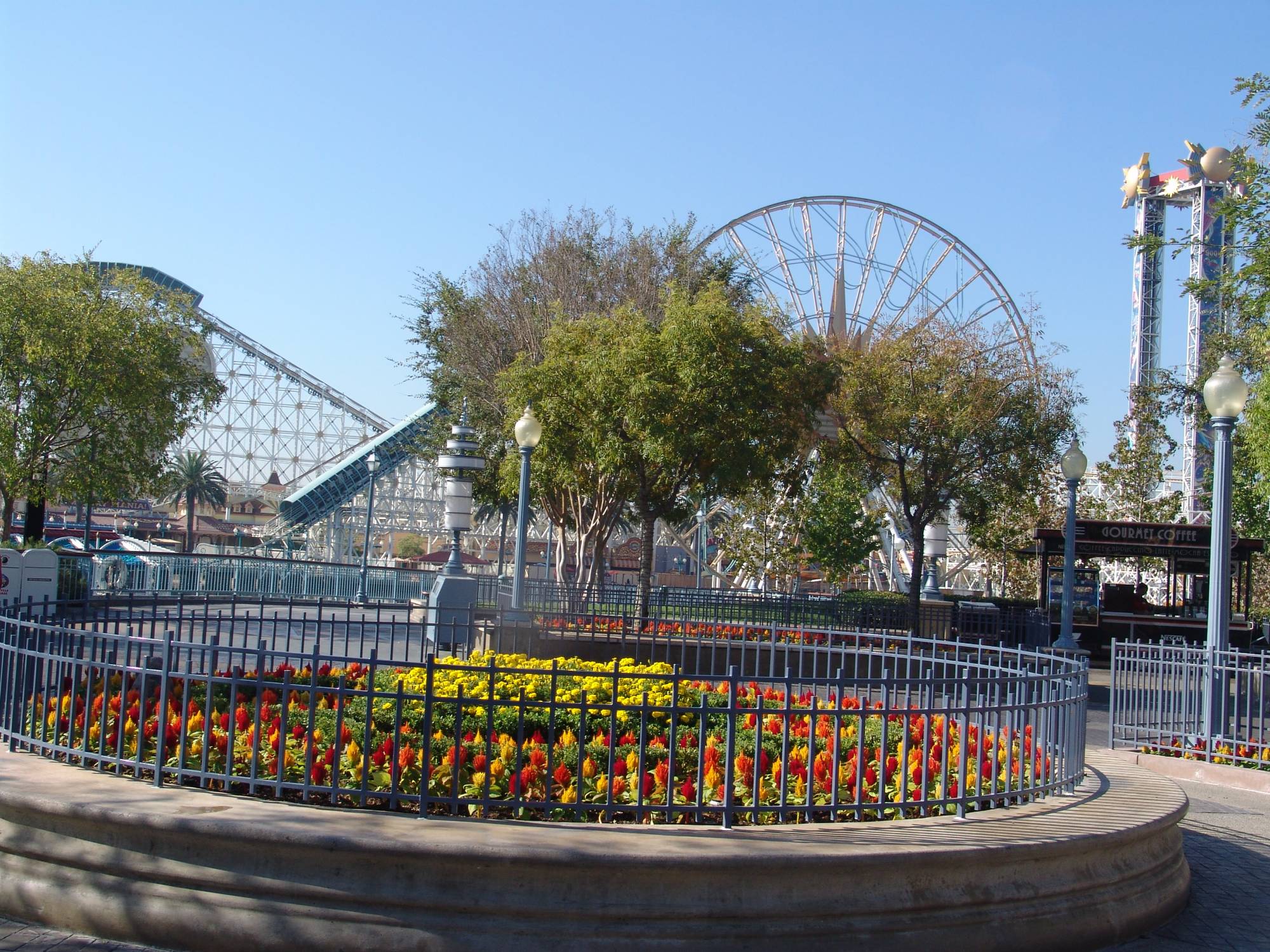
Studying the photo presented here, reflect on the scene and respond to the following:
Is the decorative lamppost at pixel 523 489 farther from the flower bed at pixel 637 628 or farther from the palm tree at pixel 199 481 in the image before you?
the palm tree at pixel 199 481

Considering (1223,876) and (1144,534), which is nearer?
(1223,876)

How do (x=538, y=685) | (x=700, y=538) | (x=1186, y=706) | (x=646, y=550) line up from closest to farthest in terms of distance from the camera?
(x=538, y=685)
(x=1186, y=706)
(x=646, y=550)
(x=700, y=538)

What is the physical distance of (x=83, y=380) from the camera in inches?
1171

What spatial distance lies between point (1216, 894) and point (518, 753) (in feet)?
15.5

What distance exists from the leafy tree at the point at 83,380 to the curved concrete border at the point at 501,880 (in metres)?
25.9

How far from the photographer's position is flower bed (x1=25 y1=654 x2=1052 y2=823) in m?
6.27

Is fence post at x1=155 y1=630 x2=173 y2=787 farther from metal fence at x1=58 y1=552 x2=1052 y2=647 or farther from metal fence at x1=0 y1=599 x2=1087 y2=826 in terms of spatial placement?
metal fence at x1=58 y1=552 x2=1052 y2=647

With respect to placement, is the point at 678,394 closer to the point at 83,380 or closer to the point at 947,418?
the point at 947,418

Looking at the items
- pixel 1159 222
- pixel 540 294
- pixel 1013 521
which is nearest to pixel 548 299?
pixel 540 294

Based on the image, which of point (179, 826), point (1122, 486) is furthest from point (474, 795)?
point (1122, 486)

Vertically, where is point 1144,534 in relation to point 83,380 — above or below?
below

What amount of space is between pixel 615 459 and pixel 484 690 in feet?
46.8

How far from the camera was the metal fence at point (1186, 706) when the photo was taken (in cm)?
1201

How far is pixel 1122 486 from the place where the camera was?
42.7 meters
